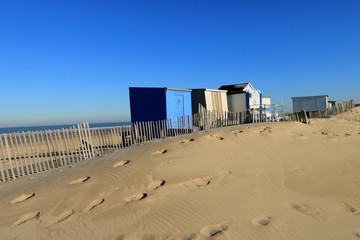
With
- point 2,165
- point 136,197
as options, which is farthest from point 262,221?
point 2,165

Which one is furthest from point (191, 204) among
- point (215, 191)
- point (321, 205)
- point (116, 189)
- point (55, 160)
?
point (55, 160)

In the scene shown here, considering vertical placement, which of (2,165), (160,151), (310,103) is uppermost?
(310,103)

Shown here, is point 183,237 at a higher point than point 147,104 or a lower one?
lower

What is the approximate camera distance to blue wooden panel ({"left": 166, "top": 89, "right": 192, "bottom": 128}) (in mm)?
19203

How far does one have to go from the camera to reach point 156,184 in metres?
6.57

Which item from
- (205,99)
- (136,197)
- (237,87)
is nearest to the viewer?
(136,197)

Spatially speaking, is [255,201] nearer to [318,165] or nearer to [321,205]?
[321,205]

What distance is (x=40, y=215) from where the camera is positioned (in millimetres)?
5527

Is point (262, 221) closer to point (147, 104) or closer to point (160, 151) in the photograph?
point (160, 151)

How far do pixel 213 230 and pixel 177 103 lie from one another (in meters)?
16.1

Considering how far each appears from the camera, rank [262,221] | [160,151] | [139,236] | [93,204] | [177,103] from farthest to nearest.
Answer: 1. [177,103]
2. [160,151]
3. [93,204]
4. [262,221]
5. [139,236]

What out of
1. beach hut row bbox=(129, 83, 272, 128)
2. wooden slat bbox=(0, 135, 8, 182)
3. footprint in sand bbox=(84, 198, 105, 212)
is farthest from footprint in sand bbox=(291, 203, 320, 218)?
beach hut row bbox=(129, 83, 272, 128)

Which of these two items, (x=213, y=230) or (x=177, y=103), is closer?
(x=213, y=230)

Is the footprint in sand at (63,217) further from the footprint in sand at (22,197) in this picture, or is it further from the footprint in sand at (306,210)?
the footprint in sand at (306,210)
